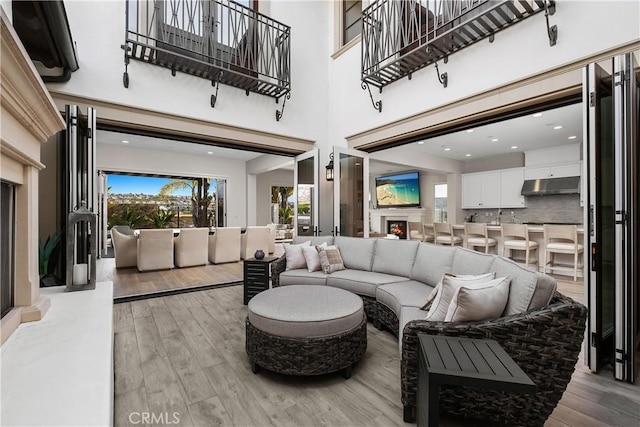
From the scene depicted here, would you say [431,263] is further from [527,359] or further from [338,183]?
[338,183]

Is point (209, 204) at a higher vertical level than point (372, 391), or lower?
higher

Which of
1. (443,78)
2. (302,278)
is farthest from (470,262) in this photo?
(443,78)

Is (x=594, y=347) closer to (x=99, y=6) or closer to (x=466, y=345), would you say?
(x=466, y=345)

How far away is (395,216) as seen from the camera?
32.5ft

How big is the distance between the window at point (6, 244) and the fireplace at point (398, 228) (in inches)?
361

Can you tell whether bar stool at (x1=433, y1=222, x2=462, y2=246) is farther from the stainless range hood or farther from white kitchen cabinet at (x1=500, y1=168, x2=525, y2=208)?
the stainless range hood

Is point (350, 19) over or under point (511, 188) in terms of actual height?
over

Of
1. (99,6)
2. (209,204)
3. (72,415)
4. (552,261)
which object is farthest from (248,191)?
(72,415)

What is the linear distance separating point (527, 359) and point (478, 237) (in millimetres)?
5849

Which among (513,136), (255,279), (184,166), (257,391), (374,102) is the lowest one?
(257,391)

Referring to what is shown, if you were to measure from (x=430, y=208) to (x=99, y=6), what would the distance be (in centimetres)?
884

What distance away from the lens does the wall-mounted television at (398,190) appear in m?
9.37

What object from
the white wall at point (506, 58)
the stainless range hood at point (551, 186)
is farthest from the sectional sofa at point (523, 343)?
the stainless range hood at point (551, 186)

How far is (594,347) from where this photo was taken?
6.93ft
